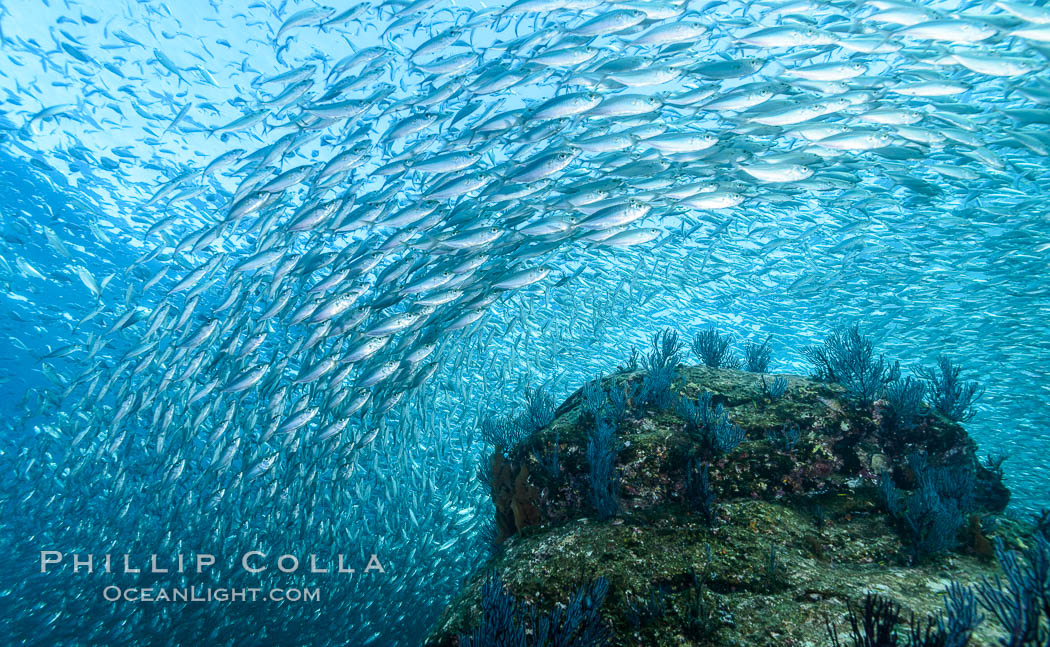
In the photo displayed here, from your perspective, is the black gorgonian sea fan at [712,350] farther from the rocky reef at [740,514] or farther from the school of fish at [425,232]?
the school of fish at [425,232]

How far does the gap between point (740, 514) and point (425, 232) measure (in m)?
6.61

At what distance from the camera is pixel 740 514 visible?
416 cm

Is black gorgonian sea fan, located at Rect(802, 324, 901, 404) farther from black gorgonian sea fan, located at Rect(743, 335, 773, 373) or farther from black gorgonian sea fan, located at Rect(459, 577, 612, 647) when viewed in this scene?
black gorgonian sea fan, located at Rect(459, 577, 612, 647)

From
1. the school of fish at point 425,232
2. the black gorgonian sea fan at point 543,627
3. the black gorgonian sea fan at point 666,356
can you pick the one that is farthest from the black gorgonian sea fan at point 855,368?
the black gorgonian sea fan at point 543,627

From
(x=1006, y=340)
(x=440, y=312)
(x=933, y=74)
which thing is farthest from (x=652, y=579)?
(x=1006, y=340)

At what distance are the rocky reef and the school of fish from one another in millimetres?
2324

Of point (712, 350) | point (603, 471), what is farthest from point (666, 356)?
point (603, 471)

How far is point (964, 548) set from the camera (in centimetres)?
391

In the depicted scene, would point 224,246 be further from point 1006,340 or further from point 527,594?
point 1006,340

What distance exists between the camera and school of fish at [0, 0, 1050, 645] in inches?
239

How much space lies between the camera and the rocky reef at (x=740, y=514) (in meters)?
3.10

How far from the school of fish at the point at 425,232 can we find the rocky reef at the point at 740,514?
2.32 metres

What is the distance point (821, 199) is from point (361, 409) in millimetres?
12743

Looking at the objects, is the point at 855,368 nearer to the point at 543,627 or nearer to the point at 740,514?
the point at 740,514
